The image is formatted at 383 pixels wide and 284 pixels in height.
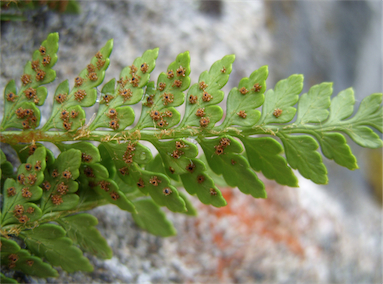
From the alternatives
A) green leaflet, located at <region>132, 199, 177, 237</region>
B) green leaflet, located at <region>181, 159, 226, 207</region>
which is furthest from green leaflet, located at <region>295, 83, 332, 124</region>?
green leaflet, located at <region>132, 199, 177, 237</region>

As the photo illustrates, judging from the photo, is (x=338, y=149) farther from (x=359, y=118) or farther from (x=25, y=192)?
(x=25, y=192)

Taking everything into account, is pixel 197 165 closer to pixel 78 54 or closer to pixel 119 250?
pixel 119 250

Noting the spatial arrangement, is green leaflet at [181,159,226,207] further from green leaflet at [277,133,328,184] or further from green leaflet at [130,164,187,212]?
green leaflet at [277,133,328,184]

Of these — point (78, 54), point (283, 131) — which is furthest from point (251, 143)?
point (78, 54)

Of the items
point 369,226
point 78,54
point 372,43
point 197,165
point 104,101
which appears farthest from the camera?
point 372,43

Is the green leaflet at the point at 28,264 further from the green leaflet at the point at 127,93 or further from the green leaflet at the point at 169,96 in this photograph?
the green leaflet at the point at 169,96

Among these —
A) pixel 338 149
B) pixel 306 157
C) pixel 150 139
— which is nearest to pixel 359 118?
pixel 338 149

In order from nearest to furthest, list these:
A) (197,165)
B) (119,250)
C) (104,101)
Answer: (197,165) < (104,101) < (119,250)
